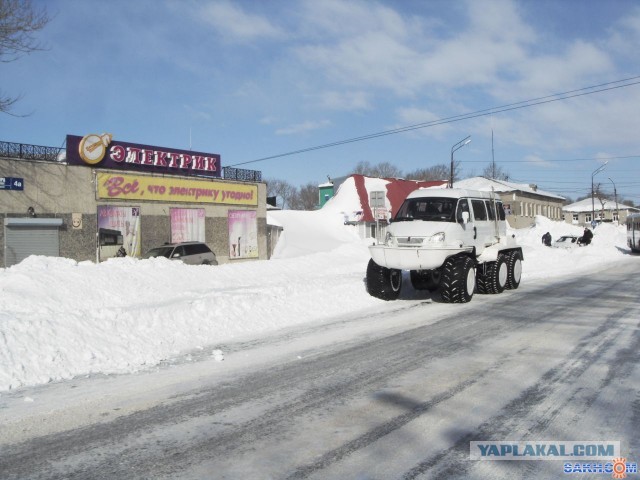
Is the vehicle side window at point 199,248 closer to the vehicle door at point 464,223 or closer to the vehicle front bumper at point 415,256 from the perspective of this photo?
the vehicle front bumper at point 415,256

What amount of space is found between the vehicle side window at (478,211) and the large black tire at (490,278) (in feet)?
4.21

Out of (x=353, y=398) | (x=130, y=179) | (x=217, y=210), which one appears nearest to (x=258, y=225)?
(x=217, y=210)

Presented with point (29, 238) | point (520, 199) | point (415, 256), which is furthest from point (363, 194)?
point (415, 256)

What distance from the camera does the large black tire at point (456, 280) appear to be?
38.9 feet

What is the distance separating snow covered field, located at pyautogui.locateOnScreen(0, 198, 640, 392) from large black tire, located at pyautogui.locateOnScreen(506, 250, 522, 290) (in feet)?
3.57

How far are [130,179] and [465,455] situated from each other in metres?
24.2

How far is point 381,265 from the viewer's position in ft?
39.8

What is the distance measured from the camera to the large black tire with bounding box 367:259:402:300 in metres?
12.7

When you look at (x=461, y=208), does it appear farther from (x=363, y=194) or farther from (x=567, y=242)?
(x=363, y=194)

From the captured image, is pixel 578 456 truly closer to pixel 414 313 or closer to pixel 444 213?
pixel 414 313

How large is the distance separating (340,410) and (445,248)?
715 cm

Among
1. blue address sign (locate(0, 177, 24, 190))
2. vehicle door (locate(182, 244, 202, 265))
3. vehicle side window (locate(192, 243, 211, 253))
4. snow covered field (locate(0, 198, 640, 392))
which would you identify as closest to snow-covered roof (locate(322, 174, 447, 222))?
snow covered field (locate(0, 198, 640, 392))

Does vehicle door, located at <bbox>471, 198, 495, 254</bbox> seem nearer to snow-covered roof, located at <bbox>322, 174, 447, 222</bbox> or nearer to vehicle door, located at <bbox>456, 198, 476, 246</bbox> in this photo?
vehicle door, located at <bbox>456, 198, 476, 246</bbox>

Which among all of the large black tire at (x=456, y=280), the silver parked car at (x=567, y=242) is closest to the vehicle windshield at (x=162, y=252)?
the large black tire at (x=456, y=280)
